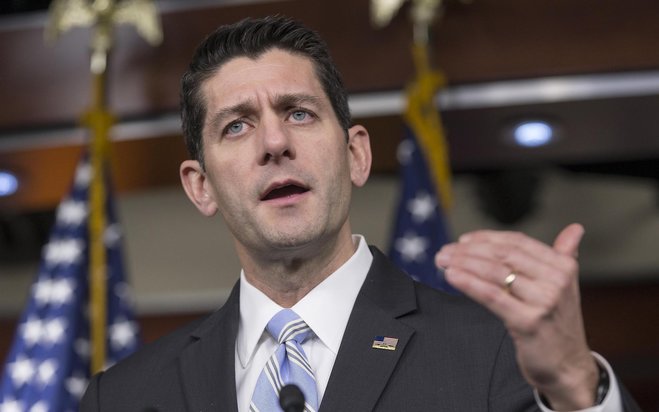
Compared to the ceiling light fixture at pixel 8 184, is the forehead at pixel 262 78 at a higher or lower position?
higher

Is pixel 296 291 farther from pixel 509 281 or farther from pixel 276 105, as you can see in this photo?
pixel 509 281

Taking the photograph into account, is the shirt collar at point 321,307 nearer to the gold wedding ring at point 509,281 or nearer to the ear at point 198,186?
the ear at point 198,186

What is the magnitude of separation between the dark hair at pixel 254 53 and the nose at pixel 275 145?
0.67 feet

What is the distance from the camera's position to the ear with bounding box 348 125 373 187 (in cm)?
222

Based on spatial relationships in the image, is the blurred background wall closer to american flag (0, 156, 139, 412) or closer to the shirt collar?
american flag (0, 156, 139, 412)

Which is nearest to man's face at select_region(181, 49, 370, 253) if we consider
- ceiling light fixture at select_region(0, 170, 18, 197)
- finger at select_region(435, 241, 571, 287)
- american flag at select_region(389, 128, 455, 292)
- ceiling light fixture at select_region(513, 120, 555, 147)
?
finger at select_region(435, 241, 571, 287)

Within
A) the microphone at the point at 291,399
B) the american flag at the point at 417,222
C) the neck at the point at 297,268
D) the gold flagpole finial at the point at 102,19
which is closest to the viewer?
the microphone at the point at 291,399

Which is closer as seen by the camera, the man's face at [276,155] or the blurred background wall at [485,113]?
the man's face at [276,155]

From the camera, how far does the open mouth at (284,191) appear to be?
6.50ft

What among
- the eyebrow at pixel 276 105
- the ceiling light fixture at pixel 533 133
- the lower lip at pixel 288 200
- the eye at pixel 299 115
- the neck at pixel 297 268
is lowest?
the neck at pixel 297 268

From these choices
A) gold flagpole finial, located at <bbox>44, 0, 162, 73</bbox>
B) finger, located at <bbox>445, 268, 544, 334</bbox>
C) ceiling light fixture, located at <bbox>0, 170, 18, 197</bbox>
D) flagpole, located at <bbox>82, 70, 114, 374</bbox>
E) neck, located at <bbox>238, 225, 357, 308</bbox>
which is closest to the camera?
finger, located at <bbox>445, 268, 544, 334</bbox>

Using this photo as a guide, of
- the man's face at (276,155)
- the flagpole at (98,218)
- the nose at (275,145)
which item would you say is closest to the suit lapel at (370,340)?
the man's face at (276,155)

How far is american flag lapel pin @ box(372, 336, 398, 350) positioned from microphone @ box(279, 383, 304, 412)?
1.10ft

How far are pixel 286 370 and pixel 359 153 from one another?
53 centimetres
